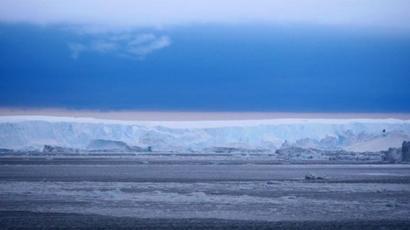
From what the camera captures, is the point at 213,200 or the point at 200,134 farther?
the point at 200,134

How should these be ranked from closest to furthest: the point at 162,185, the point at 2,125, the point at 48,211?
1. the point at 48,211
2. the point at 162,185
3. the point at 2,125

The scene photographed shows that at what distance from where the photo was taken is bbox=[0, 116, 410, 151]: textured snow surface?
93688 mm

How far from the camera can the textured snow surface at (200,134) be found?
307ft

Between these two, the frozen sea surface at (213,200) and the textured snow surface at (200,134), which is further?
the textured snow surface at (200,134)

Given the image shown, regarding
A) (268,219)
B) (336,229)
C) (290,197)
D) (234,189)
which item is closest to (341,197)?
(290,197)

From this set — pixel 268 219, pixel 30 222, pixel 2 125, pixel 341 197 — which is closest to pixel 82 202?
pixel 30 222

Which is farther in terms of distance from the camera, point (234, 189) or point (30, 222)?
point (234, 189)

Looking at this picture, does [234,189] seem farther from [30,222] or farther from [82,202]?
[30,222]

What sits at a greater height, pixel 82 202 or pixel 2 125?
pixel 2 125

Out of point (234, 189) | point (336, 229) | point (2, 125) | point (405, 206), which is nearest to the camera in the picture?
point (336, 229)

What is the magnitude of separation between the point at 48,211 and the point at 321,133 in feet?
295

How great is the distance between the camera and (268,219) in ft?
51.3

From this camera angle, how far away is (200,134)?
109 metres

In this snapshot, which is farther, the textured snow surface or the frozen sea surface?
the textured snow surface
